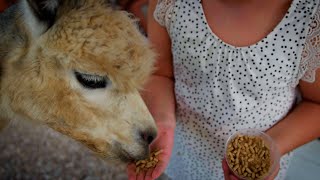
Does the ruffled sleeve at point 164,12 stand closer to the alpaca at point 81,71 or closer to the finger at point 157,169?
the alpaca at point 81,71

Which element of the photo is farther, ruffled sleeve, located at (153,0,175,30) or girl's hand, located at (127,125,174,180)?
ruffled sleeve, located at (153,0,175,30)

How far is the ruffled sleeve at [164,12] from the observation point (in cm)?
103

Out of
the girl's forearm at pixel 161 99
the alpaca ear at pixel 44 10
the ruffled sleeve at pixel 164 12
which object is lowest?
the girl's forearm at pixel 161 99

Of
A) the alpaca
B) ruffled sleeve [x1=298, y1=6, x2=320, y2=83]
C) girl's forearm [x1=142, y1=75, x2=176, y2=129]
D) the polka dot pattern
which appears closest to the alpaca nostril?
the alpaca

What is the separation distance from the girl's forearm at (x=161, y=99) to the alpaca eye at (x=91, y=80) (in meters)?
0.21

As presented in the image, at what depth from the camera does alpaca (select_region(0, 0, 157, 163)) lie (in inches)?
31.9

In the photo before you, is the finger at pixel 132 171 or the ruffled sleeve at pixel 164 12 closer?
the finger at pixel 132 171

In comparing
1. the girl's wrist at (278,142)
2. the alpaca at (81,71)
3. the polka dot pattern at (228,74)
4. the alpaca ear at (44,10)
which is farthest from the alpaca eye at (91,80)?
the girl's wrist at (278,142)

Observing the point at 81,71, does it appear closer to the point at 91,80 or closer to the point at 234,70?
the point at 91,80

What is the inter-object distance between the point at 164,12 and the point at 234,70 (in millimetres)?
215

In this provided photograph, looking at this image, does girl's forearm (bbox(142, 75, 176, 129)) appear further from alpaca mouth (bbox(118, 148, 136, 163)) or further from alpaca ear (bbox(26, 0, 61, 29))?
alpaca ear (bbox(26, 0, 61, 29))

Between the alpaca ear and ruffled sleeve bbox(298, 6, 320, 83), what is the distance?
50 cm

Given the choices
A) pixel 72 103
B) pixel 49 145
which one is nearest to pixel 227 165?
pixel 72 103

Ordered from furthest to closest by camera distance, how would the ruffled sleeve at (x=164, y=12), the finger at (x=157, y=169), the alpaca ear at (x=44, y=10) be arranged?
the ruffled sleeve at (x=164, y=12)
the finger at (x=157, y=169)
the alpaca ear at (x=44, y=10)
